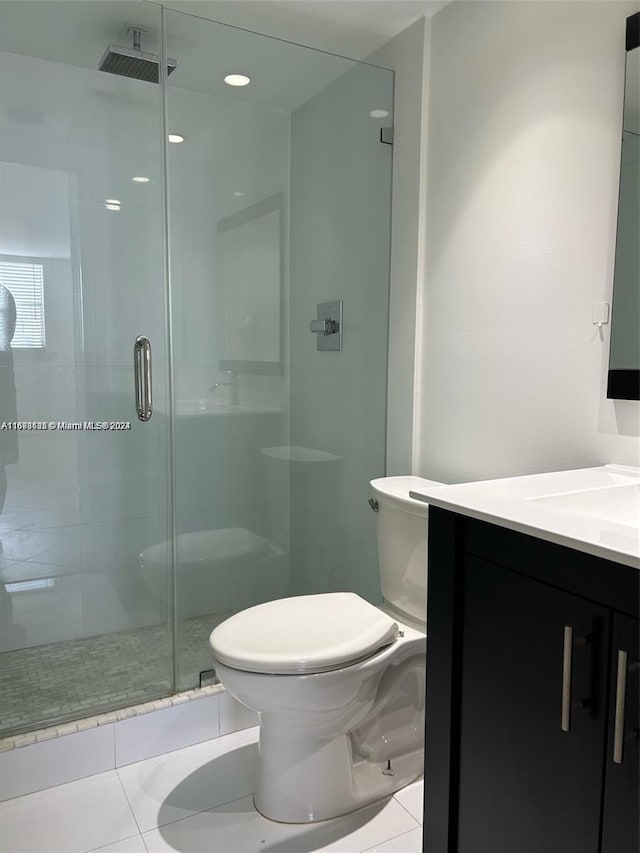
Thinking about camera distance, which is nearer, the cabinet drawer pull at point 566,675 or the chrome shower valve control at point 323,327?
the cabinet drawer pull at point 566,675

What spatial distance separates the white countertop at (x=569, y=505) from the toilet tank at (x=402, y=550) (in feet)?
1.41

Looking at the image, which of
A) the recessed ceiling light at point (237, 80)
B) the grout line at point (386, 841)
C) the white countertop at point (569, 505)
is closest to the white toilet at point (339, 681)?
the grout line at point (386, 841)

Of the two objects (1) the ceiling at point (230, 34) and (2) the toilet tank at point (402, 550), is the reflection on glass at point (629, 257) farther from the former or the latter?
(1) the ceiling at point (230, 34)

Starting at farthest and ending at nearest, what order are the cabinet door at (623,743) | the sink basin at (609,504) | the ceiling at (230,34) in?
1. the ceiling at (230,34)
2. the sink basin at (609,504)
3. the cabinet door at (623,743)

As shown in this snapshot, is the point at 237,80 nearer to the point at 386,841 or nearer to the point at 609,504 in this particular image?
the point at 609,504

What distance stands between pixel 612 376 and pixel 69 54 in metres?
1.78

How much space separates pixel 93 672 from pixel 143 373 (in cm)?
93

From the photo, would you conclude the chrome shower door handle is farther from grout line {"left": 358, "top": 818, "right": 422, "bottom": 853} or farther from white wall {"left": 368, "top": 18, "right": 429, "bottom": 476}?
grout line {"left": 358, "top": 818, "right": 422, "bottom": 853}

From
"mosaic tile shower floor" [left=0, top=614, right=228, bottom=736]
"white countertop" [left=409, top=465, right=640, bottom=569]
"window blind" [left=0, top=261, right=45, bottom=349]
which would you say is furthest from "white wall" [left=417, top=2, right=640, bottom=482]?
"window blind" [left=0, top=261, right=45, bottom=349]

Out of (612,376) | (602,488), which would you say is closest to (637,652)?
(602,488)

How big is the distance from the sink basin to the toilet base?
0.87 metres

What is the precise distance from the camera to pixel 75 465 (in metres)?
2.04

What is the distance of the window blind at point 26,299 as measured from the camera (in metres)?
1.86

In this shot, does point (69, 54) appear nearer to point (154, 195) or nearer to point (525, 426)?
point (154, 195)
